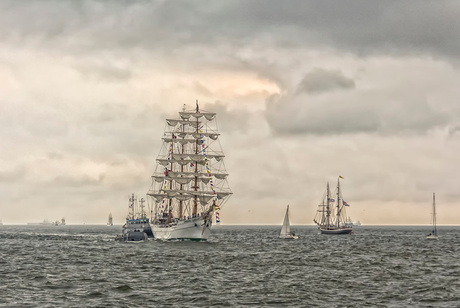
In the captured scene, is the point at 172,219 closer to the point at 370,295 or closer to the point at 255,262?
the point at 255,262

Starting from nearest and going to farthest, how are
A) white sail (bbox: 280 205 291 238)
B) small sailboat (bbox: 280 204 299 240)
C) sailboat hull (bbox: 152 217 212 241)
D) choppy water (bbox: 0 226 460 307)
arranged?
choppy water (bbox: 0 226 460 307), sailboat hull (bbox: 152 217 212 241), white sail (bbox: 280 205 291 238), small sailboat (bbox: 280 204 299 240)

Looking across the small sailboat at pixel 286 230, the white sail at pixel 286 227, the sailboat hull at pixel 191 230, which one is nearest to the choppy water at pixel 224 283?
the sailboat hull at pixel 191 230

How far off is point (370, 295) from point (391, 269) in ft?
70.4

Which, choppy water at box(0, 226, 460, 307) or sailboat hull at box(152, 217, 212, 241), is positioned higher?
sailboat hull at box(152, 217, 212, 241)

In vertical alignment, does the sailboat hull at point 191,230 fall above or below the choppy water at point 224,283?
above

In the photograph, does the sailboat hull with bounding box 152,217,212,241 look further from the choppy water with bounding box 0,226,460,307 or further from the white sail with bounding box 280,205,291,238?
the choppy water with bounding box 0,226,460,307

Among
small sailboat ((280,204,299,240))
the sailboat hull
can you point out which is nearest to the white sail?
small sailboat ((280,204,299,240))

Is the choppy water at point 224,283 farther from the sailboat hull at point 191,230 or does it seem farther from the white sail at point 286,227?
the white sail at point 286,227

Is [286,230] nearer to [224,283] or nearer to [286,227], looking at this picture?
[286,227]

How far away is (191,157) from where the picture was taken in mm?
137125

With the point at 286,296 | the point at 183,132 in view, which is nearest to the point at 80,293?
the point at 286,296

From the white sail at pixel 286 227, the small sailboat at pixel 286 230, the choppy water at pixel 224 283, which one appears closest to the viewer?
the choppy water at pixel 224 283

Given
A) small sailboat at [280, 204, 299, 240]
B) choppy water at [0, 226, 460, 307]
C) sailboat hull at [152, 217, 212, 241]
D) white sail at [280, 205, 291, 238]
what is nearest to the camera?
choppy water at [0, 226, 460, 307]

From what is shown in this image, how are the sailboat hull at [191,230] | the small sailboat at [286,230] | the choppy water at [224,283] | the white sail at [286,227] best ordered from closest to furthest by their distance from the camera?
the choppy water at [224,283] → the sailboat hull at [191,230] → the white sail at [286,227] → the small sailboat at [286,230]
